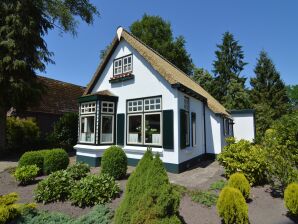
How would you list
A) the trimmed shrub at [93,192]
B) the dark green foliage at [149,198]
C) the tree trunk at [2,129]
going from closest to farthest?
the dark green foliage at [149,198] < the trimmed shrub at [93,192] < the tree trunk at [2,129]

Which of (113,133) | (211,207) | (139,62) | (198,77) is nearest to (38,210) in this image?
(211,207)

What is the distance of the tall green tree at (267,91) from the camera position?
1252 inches

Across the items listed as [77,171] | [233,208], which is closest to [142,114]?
[77,171]

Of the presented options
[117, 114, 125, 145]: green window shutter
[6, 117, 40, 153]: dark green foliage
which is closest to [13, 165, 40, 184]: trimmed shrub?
[117, 114, 125, 145]: green window shutter

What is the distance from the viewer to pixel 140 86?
38.9 feet

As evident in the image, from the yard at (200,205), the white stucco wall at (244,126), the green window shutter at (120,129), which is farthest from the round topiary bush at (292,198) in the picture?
the white stucco wall at (244,126)

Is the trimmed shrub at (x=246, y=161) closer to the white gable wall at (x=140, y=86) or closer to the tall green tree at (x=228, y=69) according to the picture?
the white gable wall at (x=140, y=86)

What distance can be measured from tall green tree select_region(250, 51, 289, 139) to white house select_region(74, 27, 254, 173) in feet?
69.7

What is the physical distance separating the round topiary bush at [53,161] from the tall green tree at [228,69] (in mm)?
29564

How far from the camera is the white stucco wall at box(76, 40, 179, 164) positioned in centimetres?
1047

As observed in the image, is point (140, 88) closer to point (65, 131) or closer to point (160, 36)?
point (65, 131)

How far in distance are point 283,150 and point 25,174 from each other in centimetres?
906

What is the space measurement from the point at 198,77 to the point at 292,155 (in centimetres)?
3114

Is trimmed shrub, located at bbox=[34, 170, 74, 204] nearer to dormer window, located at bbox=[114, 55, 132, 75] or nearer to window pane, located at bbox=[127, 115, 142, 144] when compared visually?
window pane, located at bbox=[127, 115, 142, 144]
